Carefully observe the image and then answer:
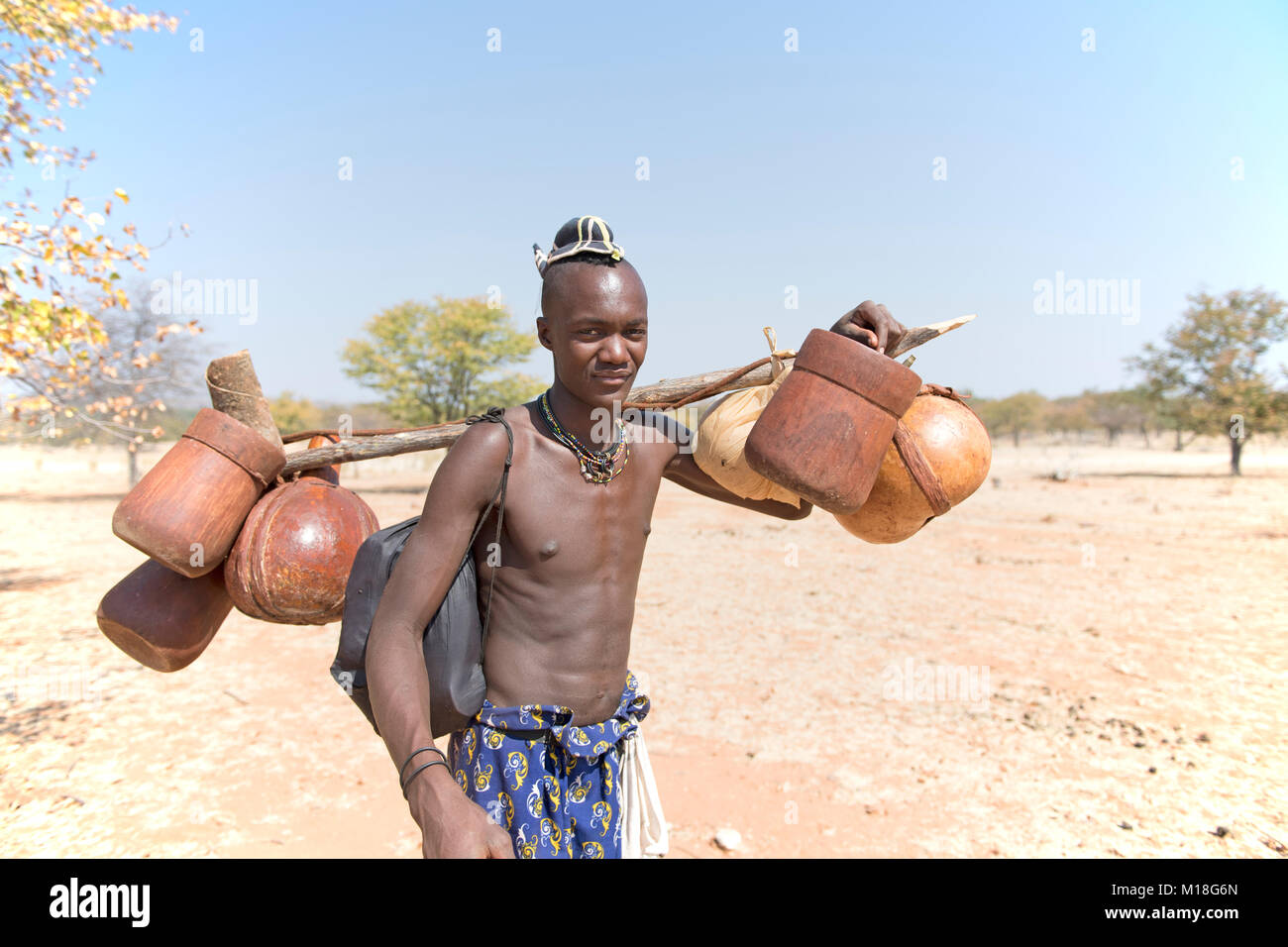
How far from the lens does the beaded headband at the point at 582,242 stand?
165cm

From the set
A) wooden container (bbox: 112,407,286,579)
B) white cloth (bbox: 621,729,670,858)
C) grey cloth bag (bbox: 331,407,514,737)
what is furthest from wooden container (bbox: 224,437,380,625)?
white cloth (bbox: 621,729,670,858)

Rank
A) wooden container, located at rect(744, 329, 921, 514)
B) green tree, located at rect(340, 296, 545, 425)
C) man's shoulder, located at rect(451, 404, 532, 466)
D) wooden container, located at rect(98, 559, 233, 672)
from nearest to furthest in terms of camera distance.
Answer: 1. wooden container, located at rect(744, 329, 921, 514)
2. man's shoulder, located at rect(451, 404, 532, 466)
3. wooden container, located at rect(98, 559, 233, 672)
4. green tree, located at rect(340, 296, 545, 425)

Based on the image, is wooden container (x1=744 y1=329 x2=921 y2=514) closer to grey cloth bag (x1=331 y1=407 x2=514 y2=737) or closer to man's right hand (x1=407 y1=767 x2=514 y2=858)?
grey cloth bag (x1=331 y1=407 x2=514 y2=737)

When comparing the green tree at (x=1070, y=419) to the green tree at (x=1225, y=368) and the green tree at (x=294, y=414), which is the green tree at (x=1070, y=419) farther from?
the green tree at (x=294, y=414)

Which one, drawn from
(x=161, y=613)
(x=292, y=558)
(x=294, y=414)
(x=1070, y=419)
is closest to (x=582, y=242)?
(x=292, y=558)

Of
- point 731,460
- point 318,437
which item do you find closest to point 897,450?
point 731,460

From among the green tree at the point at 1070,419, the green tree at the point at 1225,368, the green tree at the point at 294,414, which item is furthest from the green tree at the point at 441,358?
the green tree at the point at 1070,419

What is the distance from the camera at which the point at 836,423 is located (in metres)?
1.52

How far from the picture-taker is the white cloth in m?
1.92

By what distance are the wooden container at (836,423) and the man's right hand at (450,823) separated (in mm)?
809

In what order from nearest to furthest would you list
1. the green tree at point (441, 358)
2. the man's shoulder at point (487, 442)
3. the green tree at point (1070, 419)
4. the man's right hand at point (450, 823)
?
the man's right hand at point (450, 823) → the man's shoulder at point (487, 442) → the green tree at point (441, 358) → the green tree at point (1070, 419)

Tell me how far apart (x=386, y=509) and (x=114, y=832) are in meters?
14.0

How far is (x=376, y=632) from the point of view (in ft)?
5.21

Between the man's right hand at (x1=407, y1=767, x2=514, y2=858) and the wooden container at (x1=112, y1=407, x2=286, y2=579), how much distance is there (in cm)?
120
